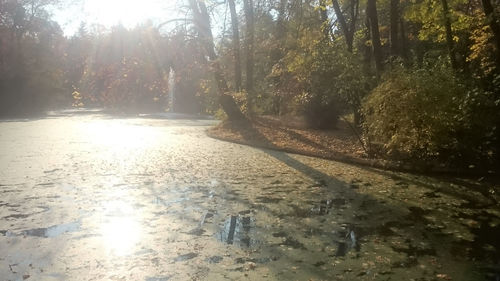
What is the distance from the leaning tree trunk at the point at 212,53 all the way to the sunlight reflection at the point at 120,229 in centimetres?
1157

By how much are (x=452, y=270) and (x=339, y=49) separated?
760 cm

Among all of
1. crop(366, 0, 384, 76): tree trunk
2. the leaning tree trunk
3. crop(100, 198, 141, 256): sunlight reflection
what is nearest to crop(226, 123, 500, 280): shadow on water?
crop(100, 198, 141, 256): sunlight reflection

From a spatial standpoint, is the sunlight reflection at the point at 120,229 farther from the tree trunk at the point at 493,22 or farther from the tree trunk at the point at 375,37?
the tree trunk at the point at 375,37

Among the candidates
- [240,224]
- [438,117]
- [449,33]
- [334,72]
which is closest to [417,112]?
[438,117]

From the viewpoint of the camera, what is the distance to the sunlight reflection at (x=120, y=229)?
14.5ft

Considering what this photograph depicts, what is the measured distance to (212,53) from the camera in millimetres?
17578

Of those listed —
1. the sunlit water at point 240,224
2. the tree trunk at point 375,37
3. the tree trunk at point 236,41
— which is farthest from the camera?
the tree trunk at point 236,41

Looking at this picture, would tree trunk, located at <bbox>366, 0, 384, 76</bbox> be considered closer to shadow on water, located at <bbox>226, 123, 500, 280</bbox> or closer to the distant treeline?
the distant treeline

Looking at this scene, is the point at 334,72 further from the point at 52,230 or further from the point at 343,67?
the point at 52,230

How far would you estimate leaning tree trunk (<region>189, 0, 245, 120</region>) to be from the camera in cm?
1731

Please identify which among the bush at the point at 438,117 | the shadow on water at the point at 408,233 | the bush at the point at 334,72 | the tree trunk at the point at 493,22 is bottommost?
the shadow on water at the point at 408,233

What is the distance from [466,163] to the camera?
8.16 metres

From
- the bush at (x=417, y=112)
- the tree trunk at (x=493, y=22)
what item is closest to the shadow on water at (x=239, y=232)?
the bush at (x=417, y=112)

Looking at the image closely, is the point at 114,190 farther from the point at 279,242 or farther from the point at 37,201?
the point at 279,242
